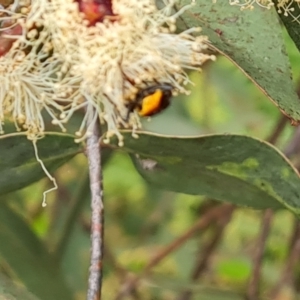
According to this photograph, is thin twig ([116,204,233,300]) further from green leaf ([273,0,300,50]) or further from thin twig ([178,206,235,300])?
green leaf ([273,0,300,50])

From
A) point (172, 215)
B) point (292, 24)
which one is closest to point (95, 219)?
point (292, 24)

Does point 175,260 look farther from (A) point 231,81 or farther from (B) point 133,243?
(A) point 231,81

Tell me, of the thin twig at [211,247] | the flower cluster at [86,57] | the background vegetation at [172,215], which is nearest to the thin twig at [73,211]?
the background vegetation at [172,215]

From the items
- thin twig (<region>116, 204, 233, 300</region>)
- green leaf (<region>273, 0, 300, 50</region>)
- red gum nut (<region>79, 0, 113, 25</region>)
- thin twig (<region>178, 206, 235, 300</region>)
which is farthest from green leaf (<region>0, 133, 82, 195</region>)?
thin twig (<region>178, 206, 235, 300</region>)

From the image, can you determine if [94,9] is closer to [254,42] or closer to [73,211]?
[254,42]

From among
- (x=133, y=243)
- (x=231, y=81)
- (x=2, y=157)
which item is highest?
(x=2, y=157)

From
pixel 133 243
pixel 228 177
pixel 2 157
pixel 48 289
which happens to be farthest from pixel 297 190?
pixel 133 243

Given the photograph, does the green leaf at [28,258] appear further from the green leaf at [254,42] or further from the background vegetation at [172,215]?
the green leaf at [254,42]
